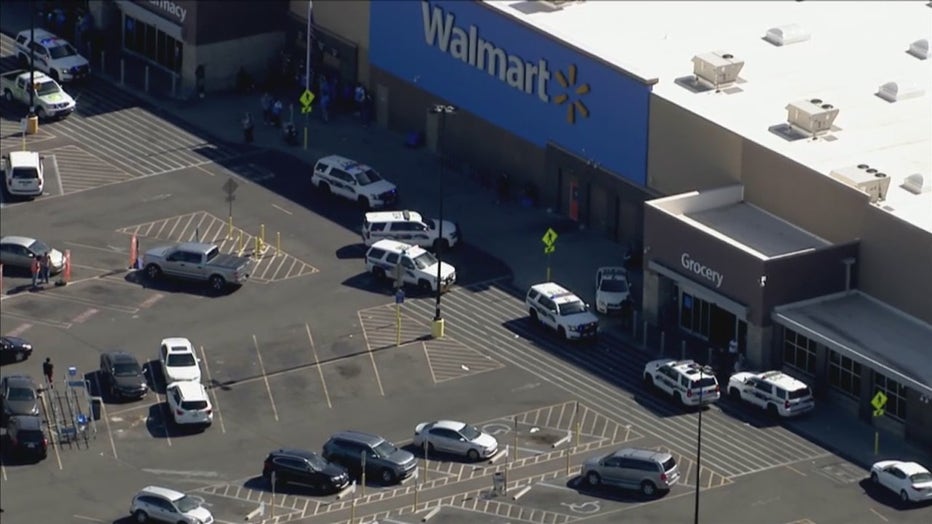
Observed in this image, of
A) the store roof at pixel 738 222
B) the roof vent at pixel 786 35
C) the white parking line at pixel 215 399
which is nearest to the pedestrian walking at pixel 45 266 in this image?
the white parking line at pixel 215 399

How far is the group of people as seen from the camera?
136 metres

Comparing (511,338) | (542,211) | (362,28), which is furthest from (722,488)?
(362,28)

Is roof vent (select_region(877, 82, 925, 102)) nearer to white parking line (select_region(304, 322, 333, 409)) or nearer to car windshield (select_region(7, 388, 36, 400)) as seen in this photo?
white parking line (select_region(304, 322, 333, 409))

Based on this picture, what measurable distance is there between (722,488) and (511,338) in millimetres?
16983

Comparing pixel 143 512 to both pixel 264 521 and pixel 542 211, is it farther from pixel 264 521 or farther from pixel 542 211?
pixel 542 211

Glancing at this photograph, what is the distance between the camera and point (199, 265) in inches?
5344

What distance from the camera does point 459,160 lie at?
15125cm

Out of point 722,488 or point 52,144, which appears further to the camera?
point 52,144

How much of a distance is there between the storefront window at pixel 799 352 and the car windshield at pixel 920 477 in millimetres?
10801

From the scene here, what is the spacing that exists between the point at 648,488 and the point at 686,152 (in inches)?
958

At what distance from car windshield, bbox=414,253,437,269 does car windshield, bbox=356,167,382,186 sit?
10484 millimetres

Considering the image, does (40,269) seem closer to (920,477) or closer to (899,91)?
(899,91)

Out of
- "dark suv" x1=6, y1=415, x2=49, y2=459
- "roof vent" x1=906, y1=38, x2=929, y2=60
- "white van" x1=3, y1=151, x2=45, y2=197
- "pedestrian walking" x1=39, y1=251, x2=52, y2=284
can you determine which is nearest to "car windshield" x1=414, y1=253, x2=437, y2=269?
"pedestrian walking" x1=39, y1=251, x2=52, y2=284

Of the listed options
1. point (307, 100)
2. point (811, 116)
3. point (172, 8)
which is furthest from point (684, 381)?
point (172, 8)
